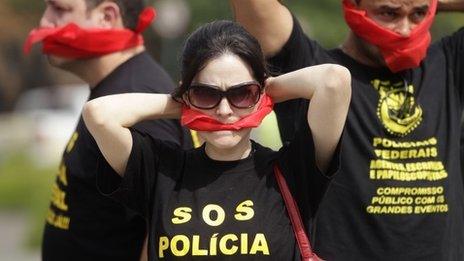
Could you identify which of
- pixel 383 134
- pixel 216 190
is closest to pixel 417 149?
pixel 383 134

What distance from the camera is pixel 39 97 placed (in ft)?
103

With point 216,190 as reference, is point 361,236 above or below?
below

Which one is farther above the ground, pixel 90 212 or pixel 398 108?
pixel 398 108

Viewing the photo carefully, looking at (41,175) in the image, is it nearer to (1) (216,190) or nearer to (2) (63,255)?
(2) (63,255)

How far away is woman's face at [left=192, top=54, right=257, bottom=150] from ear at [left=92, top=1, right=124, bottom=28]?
1.61m

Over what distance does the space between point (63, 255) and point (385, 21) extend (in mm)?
1866

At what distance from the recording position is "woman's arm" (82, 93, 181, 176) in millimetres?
4359

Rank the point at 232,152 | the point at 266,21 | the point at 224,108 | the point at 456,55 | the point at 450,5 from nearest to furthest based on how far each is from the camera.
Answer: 1. the point at 224,108
2. the point at 232,152
3. the point at 266,21
4. the point at 456,55
5. the point at 450,5

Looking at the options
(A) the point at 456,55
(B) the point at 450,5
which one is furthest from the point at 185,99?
(B) the point at 450,5

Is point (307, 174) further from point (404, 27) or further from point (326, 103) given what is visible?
point (404, 27)

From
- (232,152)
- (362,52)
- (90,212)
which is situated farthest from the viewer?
(90,212)

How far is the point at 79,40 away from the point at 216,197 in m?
1.72

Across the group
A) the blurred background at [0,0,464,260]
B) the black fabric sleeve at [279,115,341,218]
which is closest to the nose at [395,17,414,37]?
the blurred background at [0,0,464,260]

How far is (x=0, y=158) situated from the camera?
22344 mm
